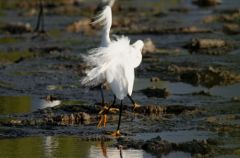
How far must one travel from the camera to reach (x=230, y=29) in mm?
24281

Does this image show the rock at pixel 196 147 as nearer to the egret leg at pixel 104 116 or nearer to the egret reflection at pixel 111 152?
the egret reflection at pixel 111 152

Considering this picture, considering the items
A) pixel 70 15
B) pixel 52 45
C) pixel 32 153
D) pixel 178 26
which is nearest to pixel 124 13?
pixel 70 15

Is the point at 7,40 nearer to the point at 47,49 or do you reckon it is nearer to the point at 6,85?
the point at 47,49

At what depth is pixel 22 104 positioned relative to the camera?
1384 cm

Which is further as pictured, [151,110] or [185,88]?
[185,88]

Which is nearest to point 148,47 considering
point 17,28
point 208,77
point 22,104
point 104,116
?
point 208,77

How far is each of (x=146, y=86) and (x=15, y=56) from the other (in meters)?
6.00

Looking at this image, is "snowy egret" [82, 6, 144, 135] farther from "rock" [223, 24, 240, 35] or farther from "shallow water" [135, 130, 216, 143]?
"rock" [223, 24, 240, 35]

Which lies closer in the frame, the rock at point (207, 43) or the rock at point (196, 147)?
the rock at point (196, 147)

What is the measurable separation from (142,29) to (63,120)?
1339 cm

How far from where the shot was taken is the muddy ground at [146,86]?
11.1m

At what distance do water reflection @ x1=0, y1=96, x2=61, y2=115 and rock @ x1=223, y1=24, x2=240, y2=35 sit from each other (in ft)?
35.1

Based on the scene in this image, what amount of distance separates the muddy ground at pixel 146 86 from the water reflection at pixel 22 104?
0.7 inches

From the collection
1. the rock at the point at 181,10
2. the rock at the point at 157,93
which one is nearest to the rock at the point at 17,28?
the rock at the point at 181,10
